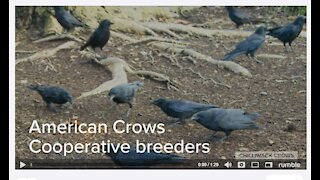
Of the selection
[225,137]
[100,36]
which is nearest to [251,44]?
[225,137]

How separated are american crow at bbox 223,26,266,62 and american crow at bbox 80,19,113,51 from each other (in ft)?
2.36

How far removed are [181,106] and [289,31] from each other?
784 mm

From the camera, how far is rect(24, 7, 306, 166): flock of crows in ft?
19.6

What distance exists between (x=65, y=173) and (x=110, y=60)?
2.38ft

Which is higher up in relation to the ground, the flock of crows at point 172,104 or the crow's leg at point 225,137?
the flock of crows at point 172,104

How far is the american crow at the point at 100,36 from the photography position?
598 cm

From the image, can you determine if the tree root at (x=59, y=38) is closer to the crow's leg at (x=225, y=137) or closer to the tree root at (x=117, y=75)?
the tree root at (x=117, y=75)

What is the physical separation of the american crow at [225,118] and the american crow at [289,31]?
49cm

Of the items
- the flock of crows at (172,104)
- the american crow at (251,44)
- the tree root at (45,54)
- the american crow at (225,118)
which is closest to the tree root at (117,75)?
the flock of crows at (172,104)

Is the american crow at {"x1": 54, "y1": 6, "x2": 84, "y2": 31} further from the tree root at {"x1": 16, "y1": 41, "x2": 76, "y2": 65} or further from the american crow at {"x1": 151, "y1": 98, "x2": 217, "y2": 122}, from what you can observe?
the american crow at {"x1": 151, "y1": 98, "x2": 217, "y2": 122}

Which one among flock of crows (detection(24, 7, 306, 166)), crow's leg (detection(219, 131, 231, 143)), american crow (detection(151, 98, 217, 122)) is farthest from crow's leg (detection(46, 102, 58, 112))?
crow's leg (detection(219, 131, 231, 143))

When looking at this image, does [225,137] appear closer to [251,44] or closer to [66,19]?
[251,44]

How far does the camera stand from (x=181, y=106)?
19.6ft

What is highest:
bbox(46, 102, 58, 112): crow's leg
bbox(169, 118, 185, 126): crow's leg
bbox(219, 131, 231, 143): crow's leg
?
bbox(46, 102, 58, 112): crow's leg
